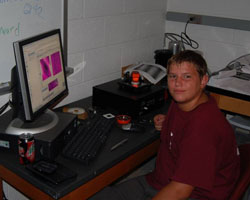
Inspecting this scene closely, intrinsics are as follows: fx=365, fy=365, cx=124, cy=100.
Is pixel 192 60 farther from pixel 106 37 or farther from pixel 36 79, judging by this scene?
pixel 106 37

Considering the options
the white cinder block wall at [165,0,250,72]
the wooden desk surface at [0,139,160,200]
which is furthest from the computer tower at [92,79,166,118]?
the white cinder block wall at [165,0,250,72]

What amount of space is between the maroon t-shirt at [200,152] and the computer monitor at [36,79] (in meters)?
0.55

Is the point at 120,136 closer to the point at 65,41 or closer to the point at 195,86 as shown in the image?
the point at 195,86

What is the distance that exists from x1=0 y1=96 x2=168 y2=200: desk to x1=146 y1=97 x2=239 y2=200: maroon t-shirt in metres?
0.13

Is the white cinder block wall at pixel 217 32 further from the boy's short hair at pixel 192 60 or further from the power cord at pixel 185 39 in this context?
the boy's short hair at pixel 192 60

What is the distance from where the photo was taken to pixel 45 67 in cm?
166

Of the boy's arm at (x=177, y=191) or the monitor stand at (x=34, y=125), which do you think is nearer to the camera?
the boy's arm at (x=177, y=191)

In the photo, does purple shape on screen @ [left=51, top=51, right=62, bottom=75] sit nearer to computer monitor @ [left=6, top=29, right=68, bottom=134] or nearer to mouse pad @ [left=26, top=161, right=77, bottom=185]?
computer monitor @ [left=6, top=29, right=68, bottom=134]

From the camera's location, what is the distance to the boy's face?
156 cm

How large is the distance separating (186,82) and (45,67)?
0.64m

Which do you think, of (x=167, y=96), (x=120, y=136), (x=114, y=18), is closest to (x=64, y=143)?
(x=120, y=136)

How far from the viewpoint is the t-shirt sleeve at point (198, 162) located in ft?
4.57

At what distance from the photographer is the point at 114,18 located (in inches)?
97.1

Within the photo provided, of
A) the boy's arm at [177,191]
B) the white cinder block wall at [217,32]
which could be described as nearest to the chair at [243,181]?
the boy's arm at [177,191]
